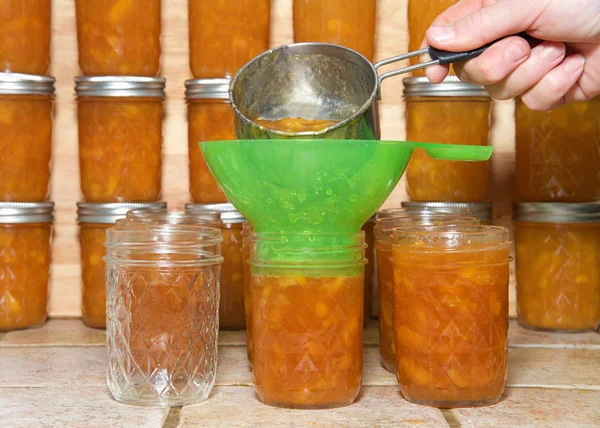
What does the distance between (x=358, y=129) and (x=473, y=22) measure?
0.21 meters

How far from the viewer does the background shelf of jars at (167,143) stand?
1798 millimetres

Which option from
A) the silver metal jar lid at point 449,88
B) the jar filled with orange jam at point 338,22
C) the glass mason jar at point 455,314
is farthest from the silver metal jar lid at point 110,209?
the glass mason jar at point 455,314

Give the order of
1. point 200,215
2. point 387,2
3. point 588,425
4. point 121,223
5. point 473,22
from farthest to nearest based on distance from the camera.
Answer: point 387,2 < point 200,215 < point 121,223 < point 473,22 < point 588,425

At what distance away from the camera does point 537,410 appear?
3.69 ft

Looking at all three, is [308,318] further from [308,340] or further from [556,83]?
[556,83]

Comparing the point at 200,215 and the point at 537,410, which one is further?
the point at 200,215

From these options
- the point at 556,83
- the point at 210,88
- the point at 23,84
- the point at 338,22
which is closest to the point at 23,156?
the point at 23,84

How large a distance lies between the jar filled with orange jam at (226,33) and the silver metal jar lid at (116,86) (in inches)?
4.3

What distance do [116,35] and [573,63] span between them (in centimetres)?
85

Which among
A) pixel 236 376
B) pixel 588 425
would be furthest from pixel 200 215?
pixel 588 425

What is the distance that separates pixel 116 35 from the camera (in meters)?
1.66

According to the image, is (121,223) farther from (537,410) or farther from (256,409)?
(537,410)

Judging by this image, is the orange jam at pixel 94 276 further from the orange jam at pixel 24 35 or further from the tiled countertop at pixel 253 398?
the orange jam at pixel 24 35

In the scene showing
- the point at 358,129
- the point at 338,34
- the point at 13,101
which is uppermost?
the point at 338,34
